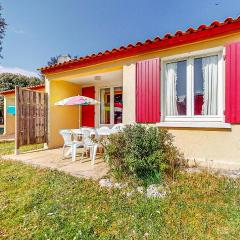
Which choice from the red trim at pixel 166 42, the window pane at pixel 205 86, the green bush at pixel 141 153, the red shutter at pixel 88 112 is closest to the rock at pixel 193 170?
the green bush at pixel 141 153

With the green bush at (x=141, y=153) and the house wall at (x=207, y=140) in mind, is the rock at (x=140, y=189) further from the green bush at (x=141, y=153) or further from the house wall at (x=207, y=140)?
the house wall at (x=207, y=140)

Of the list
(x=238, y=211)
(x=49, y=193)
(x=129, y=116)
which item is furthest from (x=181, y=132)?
(x=49, y=193)

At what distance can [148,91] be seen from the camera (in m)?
5.92

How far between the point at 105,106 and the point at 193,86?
6.00 m

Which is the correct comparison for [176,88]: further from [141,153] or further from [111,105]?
[111,105]

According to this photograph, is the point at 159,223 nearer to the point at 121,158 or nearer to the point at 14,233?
the point at 121,158

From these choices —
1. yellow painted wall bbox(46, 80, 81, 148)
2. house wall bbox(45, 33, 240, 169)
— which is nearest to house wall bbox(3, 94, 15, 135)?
yellow painted wall bbox(46, 80, 81, 148)

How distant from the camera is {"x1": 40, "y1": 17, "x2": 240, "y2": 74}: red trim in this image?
4.65m

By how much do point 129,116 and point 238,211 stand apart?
4036mm

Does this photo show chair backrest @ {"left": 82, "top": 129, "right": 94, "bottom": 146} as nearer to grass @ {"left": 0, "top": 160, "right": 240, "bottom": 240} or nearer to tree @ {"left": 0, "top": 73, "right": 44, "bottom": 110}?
grass @ {"left": 0, "top": 160, "right": 240, "bottom": 240}

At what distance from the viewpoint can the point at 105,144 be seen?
4980mm

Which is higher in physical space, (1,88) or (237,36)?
(1,88)

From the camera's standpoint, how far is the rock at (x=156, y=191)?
3.92m

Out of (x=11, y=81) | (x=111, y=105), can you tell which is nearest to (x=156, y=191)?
(x=111, y=105)
